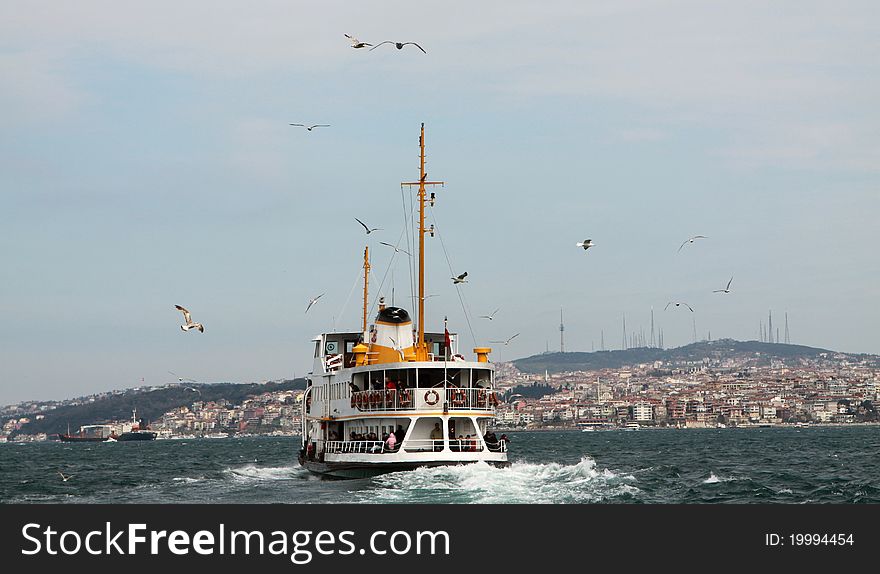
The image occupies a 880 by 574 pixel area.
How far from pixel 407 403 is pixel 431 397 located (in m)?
0.79

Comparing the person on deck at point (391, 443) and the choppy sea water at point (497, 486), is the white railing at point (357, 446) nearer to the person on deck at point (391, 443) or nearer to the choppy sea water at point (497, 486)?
the person on deck at point (391, 443)

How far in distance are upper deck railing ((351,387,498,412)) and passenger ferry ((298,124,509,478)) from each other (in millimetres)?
31

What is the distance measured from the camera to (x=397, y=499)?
107 feet

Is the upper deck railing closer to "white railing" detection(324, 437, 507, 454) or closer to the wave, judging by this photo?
"white railing" detection(324, 437, 507, 454)

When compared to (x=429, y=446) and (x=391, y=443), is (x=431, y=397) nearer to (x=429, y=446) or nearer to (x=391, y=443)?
(x=429, y=446)

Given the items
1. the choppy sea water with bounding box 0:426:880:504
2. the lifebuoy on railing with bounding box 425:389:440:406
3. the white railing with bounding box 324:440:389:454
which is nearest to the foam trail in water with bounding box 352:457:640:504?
the choppy sea water with bounding box 0:426:880:504

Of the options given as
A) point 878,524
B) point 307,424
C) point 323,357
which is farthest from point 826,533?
point 307,424

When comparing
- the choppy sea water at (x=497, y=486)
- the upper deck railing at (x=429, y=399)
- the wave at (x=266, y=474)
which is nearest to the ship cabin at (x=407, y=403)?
the upper deck railing at (x=429, y=399)

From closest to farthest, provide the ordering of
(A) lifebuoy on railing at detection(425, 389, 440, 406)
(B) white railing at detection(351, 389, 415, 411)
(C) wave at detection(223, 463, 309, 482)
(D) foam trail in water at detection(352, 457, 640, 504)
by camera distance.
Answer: (D) foam trail in water at detection(352, 457, 640, 504) → (A) lifebuoy on railing at detection(425, 389, 440, 406) → (B) white railing at detection(351, 389, 415, 411) → (C) wave at detection(223, 463, 309, 482)

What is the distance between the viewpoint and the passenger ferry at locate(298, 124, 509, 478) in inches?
1539

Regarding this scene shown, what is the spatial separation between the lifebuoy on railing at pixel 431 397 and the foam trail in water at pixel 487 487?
2249 mm

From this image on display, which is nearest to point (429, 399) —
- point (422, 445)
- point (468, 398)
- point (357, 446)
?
point (468, 398)

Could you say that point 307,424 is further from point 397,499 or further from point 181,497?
point 397,499

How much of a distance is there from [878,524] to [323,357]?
30900 mm
